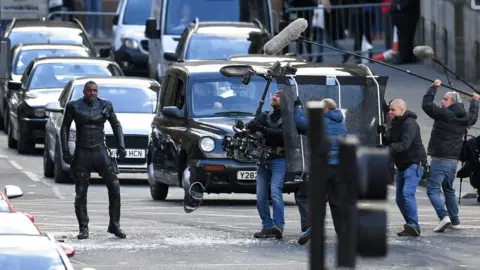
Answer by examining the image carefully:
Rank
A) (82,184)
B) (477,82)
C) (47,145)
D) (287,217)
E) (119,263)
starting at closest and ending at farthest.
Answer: (119,263) < (82,184) < (287,217) < (47,145) < (477,82)

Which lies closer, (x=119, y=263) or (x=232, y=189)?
(x=119, y=263)

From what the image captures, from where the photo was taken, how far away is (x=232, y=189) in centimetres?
1919

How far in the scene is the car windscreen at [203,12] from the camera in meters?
31.6

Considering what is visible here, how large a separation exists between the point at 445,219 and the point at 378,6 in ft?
70.0

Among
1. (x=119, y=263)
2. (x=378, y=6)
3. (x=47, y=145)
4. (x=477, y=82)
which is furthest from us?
(x=378, y=6)

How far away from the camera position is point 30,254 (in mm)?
9680

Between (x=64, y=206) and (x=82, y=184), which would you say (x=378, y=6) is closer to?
(x=64, y=206)

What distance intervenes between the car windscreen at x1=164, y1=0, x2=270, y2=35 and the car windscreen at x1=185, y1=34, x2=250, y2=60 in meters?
3.13

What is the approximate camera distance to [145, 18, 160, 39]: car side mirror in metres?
30.8

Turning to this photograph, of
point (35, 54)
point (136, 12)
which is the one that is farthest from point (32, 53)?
point (136, 12)

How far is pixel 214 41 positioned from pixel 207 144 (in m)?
9.35

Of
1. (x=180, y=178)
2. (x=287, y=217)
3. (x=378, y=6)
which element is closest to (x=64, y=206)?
(x=180, y=178)

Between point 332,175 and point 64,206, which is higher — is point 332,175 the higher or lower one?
the higher one

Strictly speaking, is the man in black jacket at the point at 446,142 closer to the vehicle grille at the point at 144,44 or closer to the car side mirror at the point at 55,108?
the car side mirror at the point at 55,108
